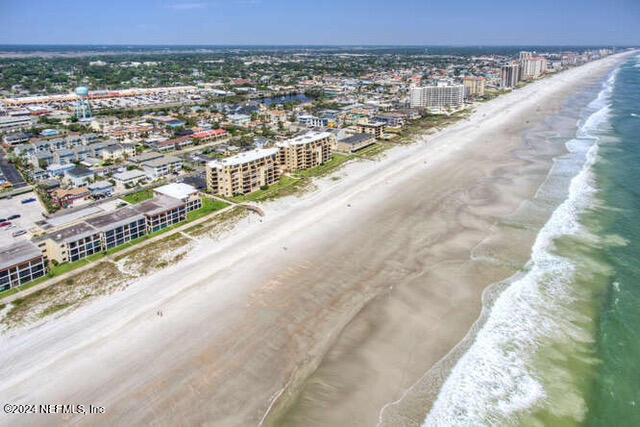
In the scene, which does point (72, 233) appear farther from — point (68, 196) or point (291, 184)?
point (291, 184)

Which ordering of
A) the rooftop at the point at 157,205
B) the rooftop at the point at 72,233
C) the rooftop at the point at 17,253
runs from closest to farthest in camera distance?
the rooftop at the point at 17,253, the rooftop at the point at 72,233, the rooftop at the point at 157,205

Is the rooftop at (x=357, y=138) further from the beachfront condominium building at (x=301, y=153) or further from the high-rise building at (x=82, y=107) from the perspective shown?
the high-rise building at (x=82, y=107)

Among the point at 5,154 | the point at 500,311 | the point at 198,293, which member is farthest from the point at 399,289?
the point at 5,154

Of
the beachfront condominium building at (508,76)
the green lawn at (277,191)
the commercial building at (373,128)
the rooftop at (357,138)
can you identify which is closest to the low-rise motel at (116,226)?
the green lawn at (277,191)

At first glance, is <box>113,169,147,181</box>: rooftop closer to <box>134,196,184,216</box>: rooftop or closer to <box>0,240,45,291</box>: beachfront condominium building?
<box>134,196,184,216</box>: rooftop

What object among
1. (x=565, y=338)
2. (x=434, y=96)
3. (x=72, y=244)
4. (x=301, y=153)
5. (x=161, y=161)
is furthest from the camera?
(x=434, y=96)

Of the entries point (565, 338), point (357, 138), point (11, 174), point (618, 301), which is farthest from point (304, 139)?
point (565, 338)

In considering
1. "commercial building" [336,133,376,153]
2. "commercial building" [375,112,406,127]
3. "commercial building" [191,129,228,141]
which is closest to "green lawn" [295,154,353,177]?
"commercial building" [336,133,376,153]

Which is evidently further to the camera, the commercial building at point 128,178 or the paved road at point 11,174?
the paved road at point 11,174

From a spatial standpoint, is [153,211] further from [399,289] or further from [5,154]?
[5,154]
